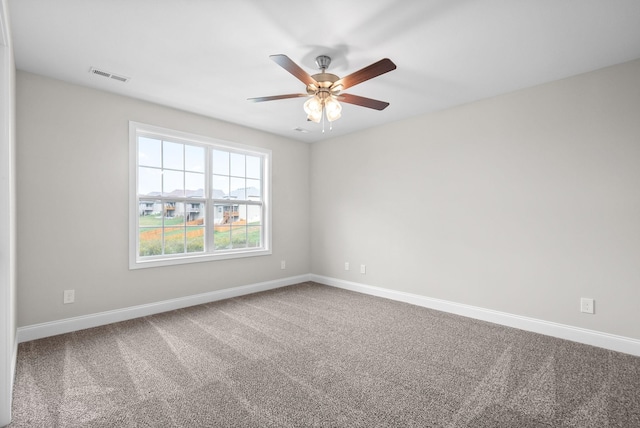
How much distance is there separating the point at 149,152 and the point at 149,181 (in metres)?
0.36

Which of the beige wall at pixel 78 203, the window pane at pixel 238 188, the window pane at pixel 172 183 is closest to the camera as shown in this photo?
the beige wall at pixel 78 203

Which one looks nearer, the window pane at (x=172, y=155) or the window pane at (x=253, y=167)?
the window pane at (x=172, y=155)

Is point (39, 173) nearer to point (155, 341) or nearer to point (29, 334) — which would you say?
point (29, 334)

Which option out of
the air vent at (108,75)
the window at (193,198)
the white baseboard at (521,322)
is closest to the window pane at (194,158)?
the window at (193,198)

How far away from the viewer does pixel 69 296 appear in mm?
3117

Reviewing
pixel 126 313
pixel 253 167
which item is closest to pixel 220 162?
pixel 253 167

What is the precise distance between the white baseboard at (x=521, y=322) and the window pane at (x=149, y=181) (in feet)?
10.3

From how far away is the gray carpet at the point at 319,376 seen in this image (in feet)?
5.96

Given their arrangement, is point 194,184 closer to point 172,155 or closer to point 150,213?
A: point 172,155

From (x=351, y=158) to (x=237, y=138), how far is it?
1.78 metres

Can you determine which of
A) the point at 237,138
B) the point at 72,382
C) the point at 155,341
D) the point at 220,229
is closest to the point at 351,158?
the point at 237,138

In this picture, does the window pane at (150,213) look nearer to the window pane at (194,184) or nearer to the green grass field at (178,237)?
the green grass field at (178,237)

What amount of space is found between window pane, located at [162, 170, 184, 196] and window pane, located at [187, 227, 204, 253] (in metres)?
0.51

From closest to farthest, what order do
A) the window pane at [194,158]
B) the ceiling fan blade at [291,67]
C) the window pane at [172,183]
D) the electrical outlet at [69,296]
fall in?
1. the ceiling fan blade at [291,67]
2. the electrical outlet at [69,296]
3. the window pane at [172,183]
4. the window pane at [194,158]
